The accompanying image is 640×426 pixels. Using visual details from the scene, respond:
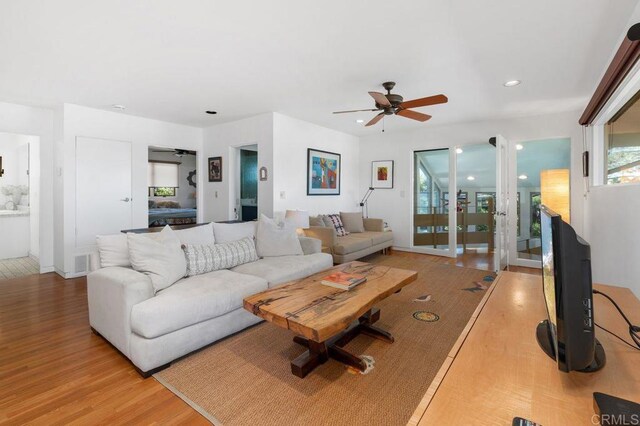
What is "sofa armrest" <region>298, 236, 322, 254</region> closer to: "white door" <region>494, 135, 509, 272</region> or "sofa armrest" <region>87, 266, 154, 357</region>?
"sofa armrest" <region>87, 266, 154, 357</region>

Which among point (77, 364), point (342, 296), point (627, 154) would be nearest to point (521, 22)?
point (627, 154)

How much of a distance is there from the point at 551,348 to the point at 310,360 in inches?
55.9

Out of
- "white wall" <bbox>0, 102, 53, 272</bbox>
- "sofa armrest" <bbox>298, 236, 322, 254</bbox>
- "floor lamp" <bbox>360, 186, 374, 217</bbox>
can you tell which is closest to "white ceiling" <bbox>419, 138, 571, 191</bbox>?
"floor lamp" <bbox>360, 186, 374, 217</bbox>

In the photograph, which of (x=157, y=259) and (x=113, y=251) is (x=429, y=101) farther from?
(x=113, y=251)

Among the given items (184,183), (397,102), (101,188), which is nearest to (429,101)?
(397,102)

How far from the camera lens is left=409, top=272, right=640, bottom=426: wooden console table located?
65 centimetres

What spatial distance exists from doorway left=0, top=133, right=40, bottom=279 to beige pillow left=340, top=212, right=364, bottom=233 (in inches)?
191

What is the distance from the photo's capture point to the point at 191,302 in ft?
6.88

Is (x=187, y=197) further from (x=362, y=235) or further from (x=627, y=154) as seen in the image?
(x=627, y=154)

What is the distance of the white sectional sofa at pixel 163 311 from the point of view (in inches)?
76.3

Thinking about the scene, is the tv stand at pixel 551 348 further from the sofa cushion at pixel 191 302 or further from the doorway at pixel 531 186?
the doorway at pixel 531 186

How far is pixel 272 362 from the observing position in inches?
82.3

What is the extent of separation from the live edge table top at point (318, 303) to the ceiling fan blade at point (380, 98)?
175cm

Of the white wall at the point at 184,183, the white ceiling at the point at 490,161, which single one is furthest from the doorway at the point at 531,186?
the white wall at the point at 184,183
